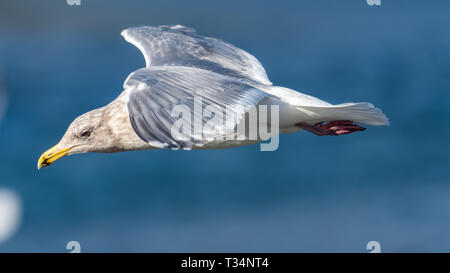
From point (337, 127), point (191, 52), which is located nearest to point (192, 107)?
point (337, 127)

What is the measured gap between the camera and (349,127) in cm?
251

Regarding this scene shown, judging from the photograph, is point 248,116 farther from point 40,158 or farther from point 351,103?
point 40,158

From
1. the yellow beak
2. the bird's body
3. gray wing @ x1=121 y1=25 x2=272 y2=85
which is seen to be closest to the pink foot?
the bird's body

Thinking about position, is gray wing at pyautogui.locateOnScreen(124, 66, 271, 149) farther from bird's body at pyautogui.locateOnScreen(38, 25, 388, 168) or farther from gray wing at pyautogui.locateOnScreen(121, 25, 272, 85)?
gray wing at pyautogui.locateOnScreen(121, 25, 272, 85)

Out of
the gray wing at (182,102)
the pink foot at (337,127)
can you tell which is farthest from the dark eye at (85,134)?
the pink foot at (337,127)

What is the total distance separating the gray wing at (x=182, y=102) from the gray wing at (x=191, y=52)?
0.53 metres

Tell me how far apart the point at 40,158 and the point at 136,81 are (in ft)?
2.19

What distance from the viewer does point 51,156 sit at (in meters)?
2.49

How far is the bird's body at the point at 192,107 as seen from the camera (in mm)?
1908

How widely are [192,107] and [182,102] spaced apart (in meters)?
0.04

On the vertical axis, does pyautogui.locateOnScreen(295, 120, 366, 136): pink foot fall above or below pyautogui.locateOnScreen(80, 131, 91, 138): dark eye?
above

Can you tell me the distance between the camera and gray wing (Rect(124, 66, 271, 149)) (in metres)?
1.87

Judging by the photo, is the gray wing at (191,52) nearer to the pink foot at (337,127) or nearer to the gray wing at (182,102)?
the pink foot at (337,127)

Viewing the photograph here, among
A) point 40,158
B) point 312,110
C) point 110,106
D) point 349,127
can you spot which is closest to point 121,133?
point 110,106
